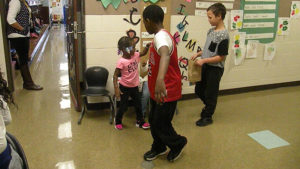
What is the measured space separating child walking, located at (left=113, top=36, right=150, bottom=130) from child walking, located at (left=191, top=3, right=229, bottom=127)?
0.64 meters

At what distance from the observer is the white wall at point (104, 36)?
315 centimetres

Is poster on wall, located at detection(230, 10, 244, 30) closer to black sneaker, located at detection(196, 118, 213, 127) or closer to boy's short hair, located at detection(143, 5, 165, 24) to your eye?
black sneaker, located at detection(196, 118, 213, 127)

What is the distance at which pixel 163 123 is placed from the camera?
2.27 metres

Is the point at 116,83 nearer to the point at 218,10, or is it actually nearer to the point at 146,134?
the point at 146,134

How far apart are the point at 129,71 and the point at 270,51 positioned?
8.24 ft

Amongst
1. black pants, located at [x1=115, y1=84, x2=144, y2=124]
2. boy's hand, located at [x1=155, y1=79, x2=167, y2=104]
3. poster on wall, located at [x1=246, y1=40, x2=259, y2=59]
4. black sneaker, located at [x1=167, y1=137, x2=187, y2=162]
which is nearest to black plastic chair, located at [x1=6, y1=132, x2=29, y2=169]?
boy's hand, located at [x1=155, y1=79, x2=167, y2=104]

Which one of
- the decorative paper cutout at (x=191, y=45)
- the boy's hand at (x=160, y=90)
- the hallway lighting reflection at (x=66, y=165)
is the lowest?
the hallway lighting reflection at (x=66, y=165)

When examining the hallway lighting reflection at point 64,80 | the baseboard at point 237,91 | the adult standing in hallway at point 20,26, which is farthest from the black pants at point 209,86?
the adult standing in hallway at point 20,26

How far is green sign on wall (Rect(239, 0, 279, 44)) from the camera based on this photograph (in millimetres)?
3908

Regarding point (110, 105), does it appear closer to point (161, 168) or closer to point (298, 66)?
point (161, 168)

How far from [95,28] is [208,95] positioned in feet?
4.83

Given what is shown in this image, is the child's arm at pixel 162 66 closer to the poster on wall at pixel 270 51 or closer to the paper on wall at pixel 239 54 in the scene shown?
the paper on wall at pixel 239 54

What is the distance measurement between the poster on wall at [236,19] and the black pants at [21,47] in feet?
9.40

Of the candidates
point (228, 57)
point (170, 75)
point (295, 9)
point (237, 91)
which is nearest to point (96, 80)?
point (170, 75)
